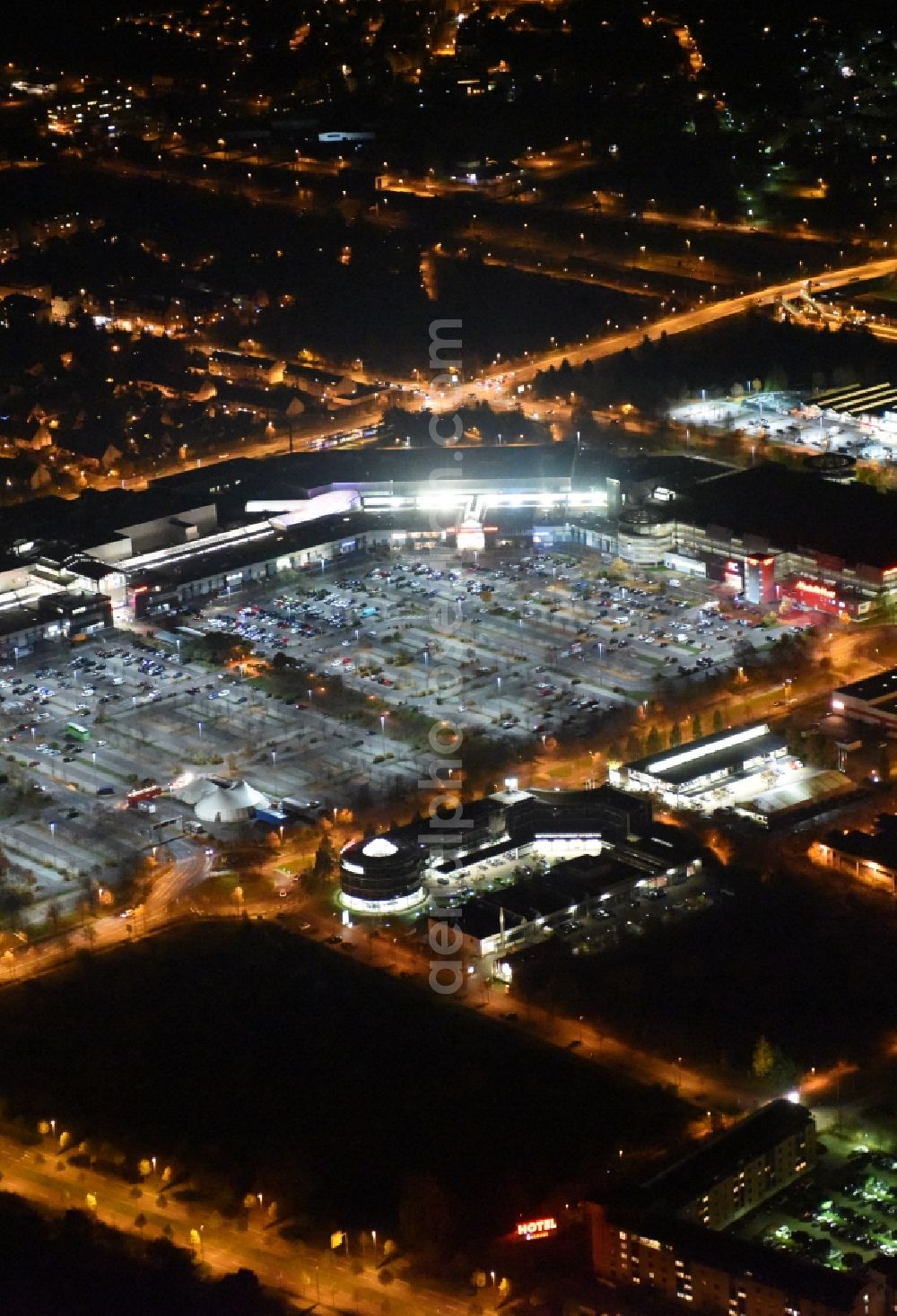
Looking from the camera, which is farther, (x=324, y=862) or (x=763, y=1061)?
(x=324, y=862)

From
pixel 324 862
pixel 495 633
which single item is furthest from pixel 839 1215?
pixel 495 633

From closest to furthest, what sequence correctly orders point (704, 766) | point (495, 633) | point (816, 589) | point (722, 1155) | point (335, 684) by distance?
1. point (722, 1155)
2. point (704, 766)
3. point (335, 684)
4. point (495, 633)
5. point (816, 589)

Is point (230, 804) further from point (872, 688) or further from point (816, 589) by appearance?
point (816, 589)

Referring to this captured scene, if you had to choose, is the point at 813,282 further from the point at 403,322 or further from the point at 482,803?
the point at 482,803

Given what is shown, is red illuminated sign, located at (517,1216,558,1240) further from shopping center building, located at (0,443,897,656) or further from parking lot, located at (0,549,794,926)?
shopping center building, located at (0,443,897,656)

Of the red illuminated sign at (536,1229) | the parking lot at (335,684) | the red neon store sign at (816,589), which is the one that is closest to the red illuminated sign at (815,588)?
the red neon store sign at (816,589)

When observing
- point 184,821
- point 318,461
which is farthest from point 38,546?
point 184,821

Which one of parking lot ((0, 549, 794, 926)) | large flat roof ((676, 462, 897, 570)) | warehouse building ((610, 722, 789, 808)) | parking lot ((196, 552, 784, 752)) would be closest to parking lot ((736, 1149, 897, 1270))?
warehouse building ((610, 722, 789, 808))
